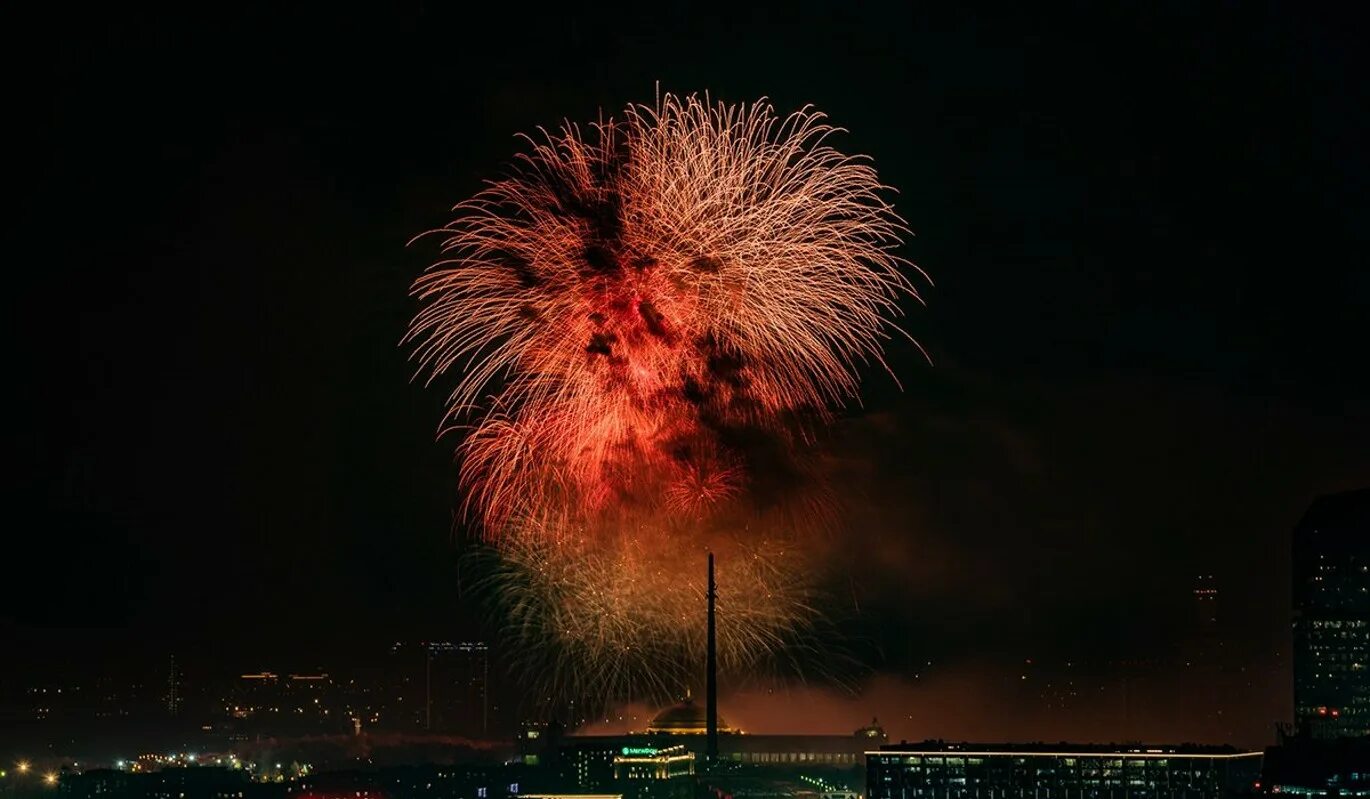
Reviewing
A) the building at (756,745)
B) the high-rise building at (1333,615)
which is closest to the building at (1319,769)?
the high-rise building at (1333,615)

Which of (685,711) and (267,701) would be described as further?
(267,701)

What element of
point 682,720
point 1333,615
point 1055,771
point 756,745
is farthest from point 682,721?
point 1055,771

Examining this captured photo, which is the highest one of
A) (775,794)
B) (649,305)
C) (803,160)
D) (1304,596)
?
(803,160)

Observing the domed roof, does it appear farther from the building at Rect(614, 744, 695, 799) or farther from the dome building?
the building at Rect(614, 744, 695, 799)

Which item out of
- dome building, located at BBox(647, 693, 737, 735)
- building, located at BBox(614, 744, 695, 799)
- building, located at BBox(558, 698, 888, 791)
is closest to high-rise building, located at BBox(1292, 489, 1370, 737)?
building, located at BBox(558, 698, 888, 791)

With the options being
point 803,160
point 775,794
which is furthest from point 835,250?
point 775,794

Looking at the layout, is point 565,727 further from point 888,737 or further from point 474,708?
point 888,737
